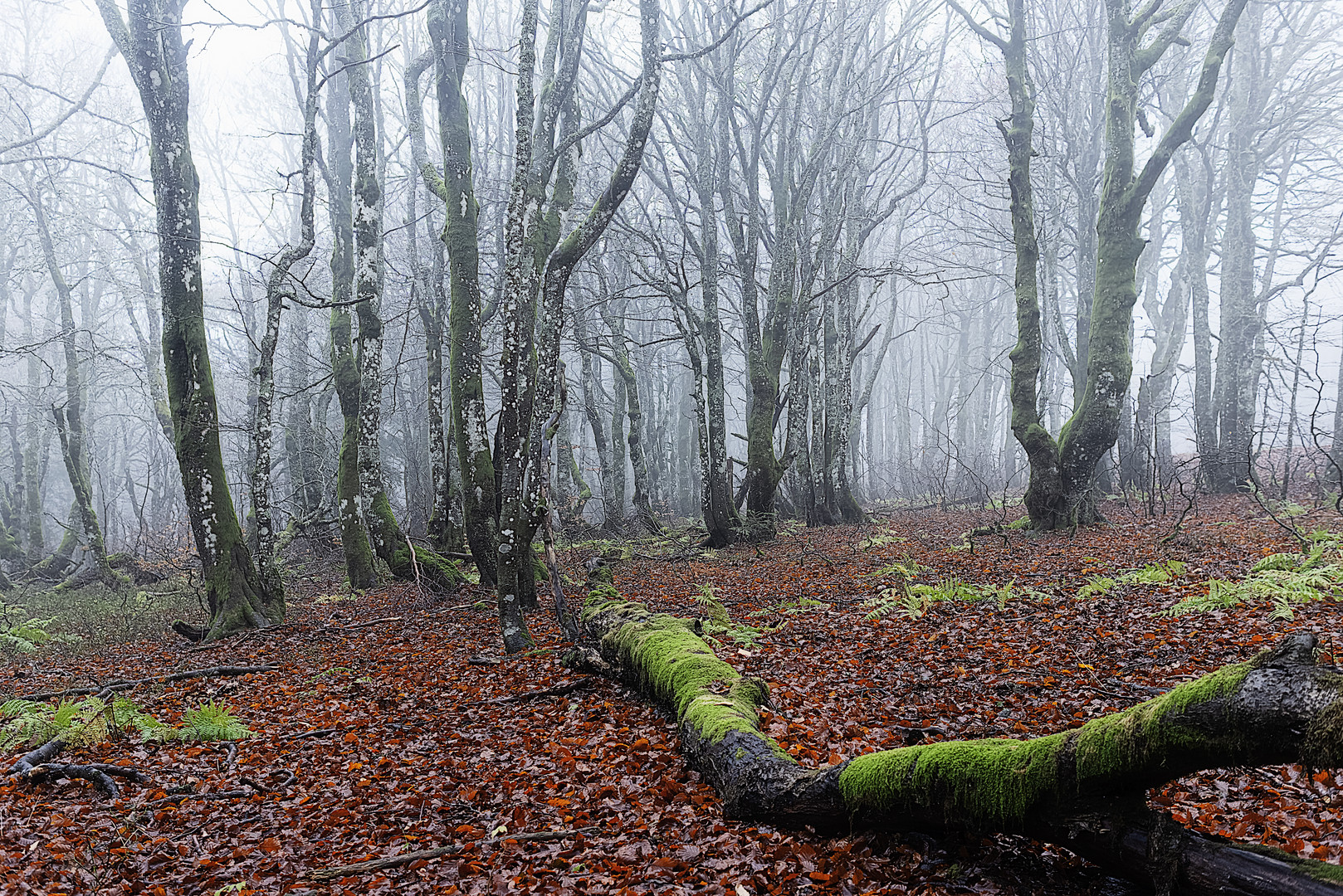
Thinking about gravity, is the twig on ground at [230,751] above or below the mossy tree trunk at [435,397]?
below

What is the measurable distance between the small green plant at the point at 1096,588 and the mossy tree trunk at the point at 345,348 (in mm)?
9323

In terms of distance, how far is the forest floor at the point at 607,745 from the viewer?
3150 mm

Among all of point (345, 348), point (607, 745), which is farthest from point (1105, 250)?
point (345, 348)

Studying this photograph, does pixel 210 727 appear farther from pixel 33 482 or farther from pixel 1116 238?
pixel 33 482

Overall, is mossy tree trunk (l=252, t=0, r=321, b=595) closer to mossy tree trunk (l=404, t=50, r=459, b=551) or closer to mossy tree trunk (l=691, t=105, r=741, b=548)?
mossy tree trunk (l=404, t=50, r=459, b=551)

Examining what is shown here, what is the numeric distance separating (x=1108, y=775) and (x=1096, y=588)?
5324mm

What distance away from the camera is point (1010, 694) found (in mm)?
4742

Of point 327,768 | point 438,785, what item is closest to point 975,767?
point 438,785

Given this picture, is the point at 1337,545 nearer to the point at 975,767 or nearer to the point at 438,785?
the point at 975,767

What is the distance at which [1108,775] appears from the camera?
2426 millimetres

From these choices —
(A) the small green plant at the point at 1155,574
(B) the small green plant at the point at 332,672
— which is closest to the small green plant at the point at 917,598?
(A) the small green plant at the point at 1155,574

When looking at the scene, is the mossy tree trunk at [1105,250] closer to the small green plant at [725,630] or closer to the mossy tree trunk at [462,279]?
the small green plant at [725,630]

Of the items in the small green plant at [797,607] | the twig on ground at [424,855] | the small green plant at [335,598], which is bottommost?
the twig on ground at [424,855]

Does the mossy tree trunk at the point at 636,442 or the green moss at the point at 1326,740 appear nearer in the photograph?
the green moss at the point at 1326,740
